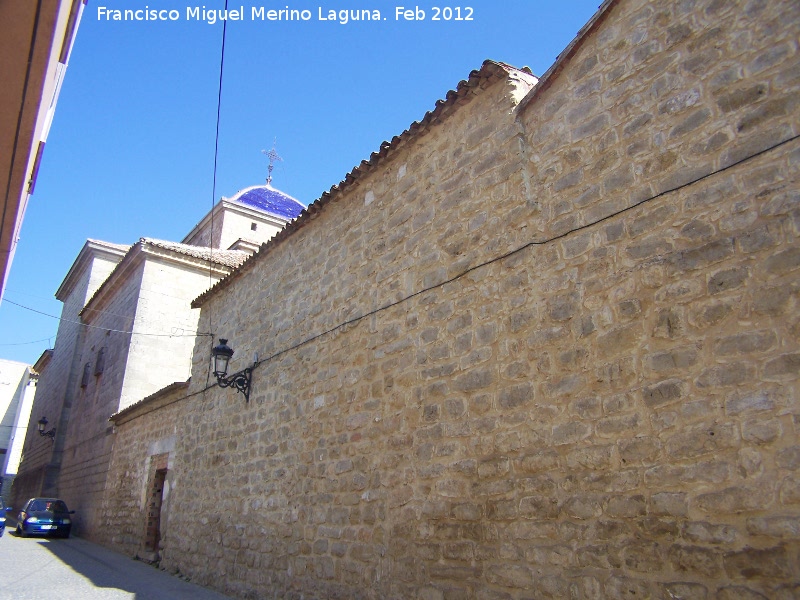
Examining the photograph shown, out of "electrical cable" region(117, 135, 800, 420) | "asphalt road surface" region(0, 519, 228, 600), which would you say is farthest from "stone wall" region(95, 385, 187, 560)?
"electrical cable" region(117, 135, 800, 420)

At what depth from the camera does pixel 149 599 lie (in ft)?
21.0

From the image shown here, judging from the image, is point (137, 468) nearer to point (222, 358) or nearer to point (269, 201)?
point (222, 358)

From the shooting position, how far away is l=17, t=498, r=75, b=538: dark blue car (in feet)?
46.0

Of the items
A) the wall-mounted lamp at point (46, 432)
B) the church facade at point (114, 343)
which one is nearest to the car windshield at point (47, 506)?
the church facade at point (114, 343)

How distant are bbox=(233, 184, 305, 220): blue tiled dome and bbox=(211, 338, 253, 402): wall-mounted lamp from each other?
16292 millimetres

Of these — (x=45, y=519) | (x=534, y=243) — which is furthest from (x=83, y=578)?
(x=45, y=519)

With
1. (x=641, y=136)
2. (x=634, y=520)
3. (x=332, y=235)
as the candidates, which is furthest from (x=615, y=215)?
(x=332, y=235)

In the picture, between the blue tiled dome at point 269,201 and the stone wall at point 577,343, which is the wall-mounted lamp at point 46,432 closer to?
the blue tiled dome at point 269,201

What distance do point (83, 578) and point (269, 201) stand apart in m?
18.8

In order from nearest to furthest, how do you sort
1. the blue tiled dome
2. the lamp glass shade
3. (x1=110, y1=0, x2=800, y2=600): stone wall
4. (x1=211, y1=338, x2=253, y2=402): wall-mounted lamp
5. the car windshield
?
(x1=110, y1=0, x2=800, y2=600): stone wall, (x1=211, y1=338, x2=253, y2=402): wall-mounted lamp, the lamp glass shade, the car windshield, the blue tiled dome

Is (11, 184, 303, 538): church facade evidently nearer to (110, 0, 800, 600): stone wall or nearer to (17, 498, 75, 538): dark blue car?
(17, 498, 75, 538): dark blue car

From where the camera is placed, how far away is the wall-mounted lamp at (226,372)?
7402 millimetres

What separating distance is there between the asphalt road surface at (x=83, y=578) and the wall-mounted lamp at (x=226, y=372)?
239cm

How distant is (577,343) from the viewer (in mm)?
3539
